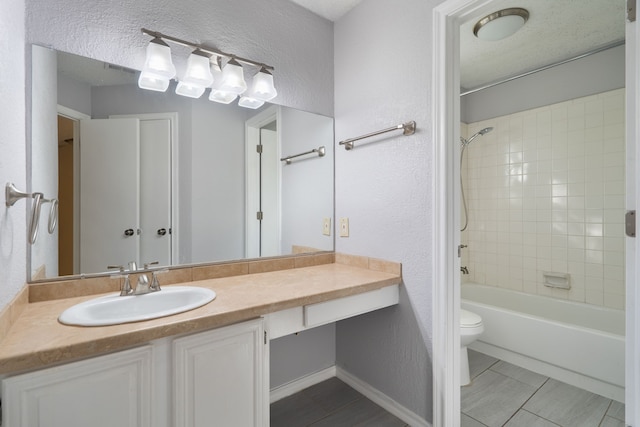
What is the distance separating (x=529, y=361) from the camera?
81.4 inches

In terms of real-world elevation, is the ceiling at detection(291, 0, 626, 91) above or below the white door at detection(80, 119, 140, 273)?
above

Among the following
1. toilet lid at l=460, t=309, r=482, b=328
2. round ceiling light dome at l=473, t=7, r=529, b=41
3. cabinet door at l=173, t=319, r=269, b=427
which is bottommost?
toilet lid at l=460, t=309, r=482, b=328

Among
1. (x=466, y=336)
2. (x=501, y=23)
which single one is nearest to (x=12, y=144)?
(x=466, y=336)

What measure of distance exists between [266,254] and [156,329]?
0.90 m

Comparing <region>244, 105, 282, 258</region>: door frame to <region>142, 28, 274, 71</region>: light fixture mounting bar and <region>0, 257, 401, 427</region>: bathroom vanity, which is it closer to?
<region>142, 28, 274, 71</region>: light fixture mounting bar

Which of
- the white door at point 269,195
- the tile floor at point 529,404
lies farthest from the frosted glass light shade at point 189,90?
the tile floor at point 529,404

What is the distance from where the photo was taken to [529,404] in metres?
1.68

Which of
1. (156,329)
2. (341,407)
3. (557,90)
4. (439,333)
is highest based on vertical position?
(557,90)

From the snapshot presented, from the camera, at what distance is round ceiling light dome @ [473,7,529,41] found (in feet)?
5.90

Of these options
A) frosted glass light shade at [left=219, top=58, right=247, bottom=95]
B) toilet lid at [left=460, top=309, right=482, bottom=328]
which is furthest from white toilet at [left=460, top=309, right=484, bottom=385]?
frosted glass light shade at [left=219, top=58, right=247, bottom=95]

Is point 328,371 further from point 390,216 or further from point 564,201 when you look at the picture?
point 564,201

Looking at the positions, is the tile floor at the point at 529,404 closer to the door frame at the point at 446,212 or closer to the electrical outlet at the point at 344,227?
the door frame at the point at 446,212

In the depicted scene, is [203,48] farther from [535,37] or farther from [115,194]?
[535,37]

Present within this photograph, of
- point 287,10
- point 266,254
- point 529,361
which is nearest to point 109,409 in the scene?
point 266,254
